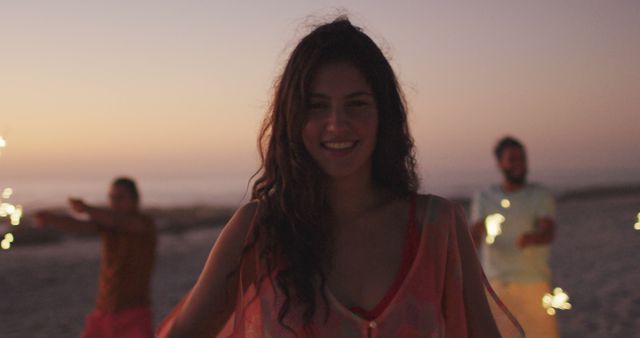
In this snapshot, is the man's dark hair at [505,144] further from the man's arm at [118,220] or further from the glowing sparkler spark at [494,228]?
the man's arm at [118,220]

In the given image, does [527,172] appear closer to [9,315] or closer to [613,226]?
[9,315]

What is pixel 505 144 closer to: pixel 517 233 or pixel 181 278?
pixel 517 233

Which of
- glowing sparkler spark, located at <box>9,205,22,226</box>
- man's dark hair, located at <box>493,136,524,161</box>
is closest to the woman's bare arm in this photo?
glowing sparkler spark, located at <box>9,205,22,226</box>

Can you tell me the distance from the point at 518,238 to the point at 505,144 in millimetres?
753

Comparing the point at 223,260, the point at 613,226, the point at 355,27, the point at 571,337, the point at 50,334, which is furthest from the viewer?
the point at 613,226

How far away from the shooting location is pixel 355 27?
186 centimetres

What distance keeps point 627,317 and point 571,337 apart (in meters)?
Answer: 1.20

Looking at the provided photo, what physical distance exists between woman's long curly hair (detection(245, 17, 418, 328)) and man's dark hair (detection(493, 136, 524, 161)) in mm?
3375

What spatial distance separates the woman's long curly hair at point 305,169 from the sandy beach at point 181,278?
230 inches

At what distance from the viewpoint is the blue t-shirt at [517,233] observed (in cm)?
480

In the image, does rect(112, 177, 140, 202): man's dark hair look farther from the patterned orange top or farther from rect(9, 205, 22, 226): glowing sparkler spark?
rect(9, 205, 22, 226): glowing sparkler spark

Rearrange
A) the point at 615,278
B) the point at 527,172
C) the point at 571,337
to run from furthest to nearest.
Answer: the point at 615,278 < the point at 571,337 < the point at 527,172

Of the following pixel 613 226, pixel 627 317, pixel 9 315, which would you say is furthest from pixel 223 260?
pixel 613 226

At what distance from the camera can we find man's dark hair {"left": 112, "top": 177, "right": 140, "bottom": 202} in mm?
5586
